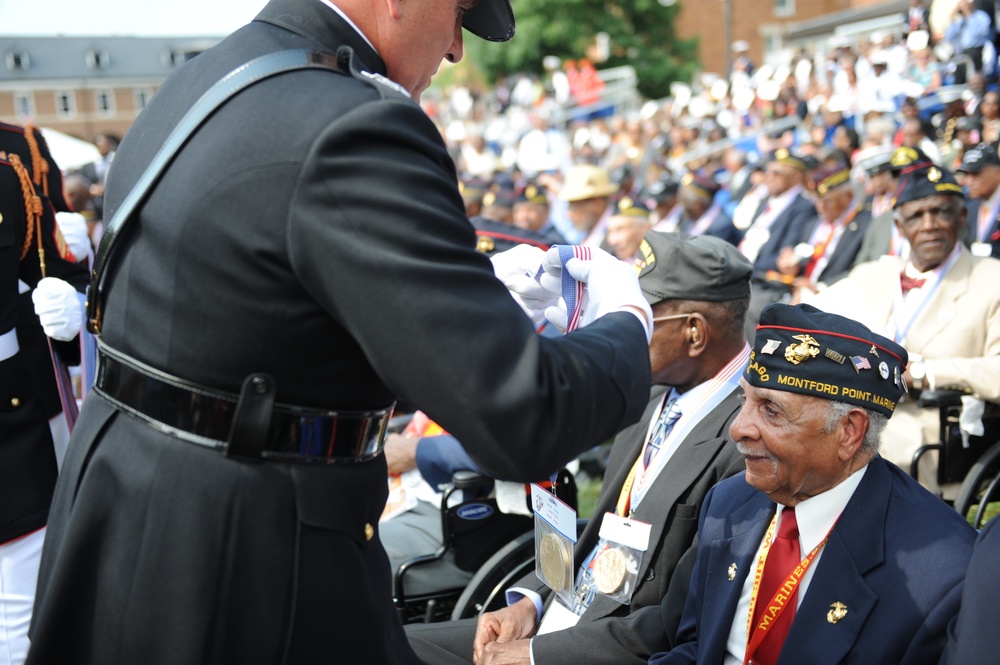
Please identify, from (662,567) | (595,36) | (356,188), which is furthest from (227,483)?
(595,36)

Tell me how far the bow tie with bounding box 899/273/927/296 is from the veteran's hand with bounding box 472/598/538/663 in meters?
2.77

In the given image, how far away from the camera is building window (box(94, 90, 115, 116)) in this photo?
238 ft

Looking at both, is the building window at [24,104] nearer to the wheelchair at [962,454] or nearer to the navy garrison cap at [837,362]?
the wheelchair at [962,454]

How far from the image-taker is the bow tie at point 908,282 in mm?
4738

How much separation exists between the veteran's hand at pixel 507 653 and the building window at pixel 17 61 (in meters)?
76.4

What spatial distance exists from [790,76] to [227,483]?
23.3 meters

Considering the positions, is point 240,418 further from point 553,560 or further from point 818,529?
point 818,529

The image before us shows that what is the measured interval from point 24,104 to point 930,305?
251ft

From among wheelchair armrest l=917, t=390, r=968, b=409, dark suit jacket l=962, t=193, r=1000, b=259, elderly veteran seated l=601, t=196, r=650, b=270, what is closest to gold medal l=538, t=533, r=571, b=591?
wheelchair armrest l=917, t=390, r=968, b=409

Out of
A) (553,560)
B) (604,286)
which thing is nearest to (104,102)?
(553,560)

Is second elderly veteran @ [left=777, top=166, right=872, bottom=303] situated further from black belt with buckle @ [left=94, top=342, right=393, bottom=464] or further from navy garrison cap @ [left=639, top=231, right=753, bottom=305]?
black belt with buckle @ [left=94, top=342, right=393, bottom=464]

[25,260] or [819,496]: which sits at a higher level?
[25,260]

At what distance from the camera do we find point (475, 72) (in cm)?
3969

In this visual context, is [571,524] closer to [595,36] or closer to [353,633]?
[353,633]
